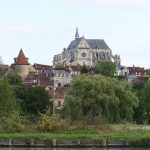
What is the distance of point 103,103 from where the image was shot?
179ft

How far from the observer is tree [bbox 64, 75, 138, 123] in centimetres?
5428

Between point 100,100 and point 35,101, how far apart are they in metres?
32.5

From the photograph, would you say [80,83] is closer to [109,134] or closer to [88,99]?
[88,99]

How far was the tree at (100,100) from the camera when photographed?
54.3m

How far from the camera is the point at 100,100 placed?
54562 millimetres

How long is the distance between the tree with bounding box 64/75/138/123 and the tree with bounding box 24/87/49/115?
25.9 meters

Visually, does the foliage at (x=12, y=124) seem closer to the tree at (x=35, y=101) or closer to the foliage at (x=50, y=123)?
the foliage at (x=50, y=123)

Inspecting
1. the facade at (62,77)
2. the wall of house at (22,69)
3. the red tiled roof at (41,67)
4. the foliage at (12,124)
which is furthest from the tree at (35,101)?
the red tiled roof at (41,67)

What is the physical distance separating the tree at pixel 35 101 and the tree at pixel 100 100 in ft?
84.8

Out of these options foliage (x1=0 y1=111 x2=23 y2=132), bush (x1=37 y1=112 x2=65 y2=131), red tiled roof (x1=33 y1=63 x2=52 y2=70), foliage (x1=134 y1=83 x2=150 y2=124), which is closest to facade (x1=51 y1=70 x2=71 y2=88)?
red tiled roof (x1=33 y1=63 x2=52 y2=70)

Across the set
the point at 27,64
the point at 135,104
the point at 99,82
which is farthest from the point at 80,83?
the point at 27,64

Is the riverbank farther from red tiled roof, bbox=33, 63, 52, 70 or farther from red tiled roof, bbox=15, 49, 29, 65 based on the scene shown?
red tiled roof, bbox=33, 63, 52, 70

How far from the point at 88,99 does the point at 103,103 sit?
150 centimetres

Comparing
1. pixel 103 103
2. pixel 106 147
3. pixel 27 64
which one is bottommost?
pixel 106 147
